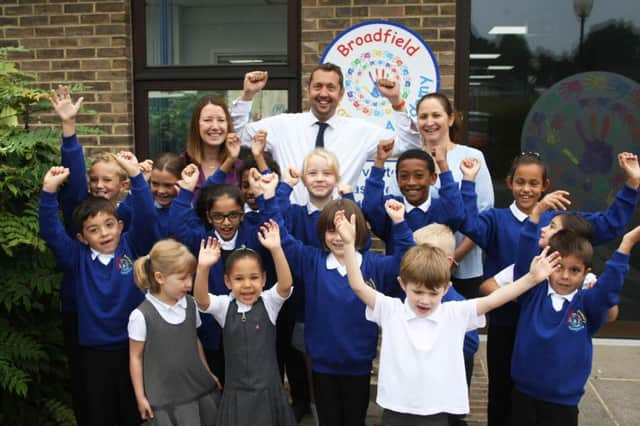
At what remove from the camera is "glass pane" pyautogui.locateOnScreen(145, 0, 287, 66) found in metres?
5.64

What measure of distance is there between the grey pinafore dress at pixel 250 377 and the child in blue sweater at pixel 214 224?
0.27 metres

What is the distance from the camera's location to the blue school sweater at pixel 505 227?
3283 mm

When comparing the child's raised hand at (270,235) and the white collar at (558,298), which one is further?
the child's raised hand at (270,235)

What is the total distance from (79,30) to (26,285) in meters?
2.83

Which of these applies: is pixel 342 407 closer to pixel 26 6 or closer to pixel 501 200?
pixel 501 200

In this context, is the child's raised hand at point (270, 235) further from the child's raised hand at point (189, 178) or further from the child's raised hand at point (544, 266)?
the child's raised hand at point (544, 266)

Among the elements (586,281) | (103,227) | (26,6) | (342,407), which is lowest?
(342,407)

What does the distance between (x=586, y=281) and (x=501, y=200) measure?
8.39 feet

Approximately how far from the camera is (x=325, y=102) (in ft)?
12.8

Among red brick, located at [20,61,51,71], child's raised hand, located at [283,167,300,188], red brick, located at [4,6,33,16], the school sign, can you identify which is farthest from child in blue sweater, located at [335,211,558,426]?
red brick, located at [4,6,33,16]

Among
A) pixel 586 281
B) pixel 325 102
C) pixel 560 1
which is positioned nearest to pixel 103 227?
pixel 325 102

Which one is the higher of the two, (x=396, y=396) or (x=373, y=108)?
(x=373, y=108)

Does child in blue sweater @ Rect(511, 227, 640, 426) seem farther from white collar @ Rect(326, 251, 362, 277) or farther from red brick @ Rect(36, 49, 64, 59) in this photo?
red brick @ Rect(36, 49, 64, 59)

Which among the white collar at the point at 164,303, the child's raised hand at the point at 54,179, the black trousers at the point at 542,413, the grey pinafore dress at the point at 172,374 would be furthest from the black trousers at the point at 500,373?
the child's raised hand at the point at 54,179
